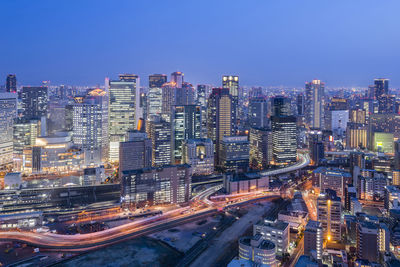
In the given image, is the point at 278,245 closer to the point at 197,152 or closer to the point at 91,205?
the point at 91,205

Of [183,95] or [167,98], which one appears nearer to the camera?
[167,98]

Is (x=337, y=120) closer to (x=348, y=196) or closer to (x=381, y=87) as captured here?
(x=381, y=87)

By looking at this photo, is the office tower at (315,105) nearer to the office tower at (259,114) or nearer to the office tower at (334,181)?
the office tower at (259,114)

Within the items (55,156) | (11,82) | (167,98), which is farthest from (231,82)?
(11,82)

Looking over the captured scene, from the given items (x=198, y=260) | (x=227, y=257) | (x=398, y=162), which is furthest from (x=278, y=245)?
(x=398, y=162)

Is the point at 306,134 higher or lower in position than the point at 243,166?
higher
